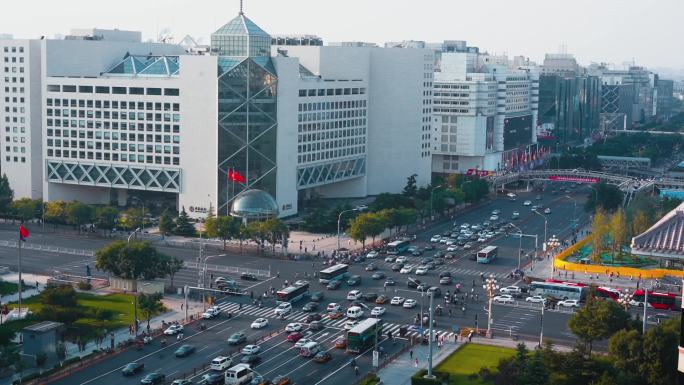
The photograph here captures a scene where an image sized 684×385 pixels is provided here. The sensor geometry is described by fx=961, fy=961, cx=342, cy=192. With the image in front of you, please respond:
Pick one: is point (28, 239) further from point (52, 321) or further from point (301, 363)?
point (301, 363)

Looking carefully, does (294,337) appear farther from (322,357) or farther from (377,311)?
(377,311)

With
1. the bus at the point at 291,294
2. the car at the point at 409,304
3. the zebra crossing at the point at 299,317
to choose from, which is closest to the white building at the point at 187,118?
the bus at the point at 291,294

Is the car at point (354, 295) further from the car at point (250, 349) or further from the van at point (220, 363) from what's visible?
the van at point (220, 363)

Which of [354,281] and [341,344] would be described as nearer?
[341,344]

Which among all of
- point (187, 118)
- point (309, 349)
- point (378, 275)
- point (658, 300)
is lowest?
point (309, 349)

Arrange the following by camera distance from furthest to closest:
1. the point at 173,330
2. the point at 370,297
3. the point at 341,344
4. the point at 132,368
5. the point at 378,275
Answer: the point at 378,275 < the point at 370,297 < the point at 173,330 < the point at 341,344 < the point at 132,368

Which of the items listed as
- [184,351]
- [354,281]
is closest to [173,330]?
[184,351]
